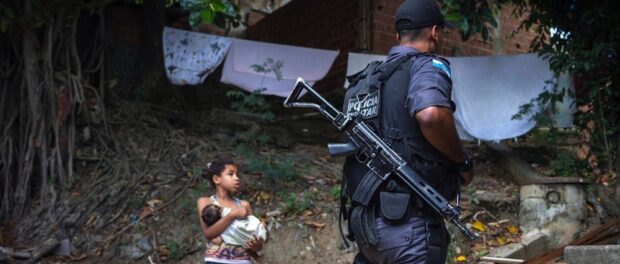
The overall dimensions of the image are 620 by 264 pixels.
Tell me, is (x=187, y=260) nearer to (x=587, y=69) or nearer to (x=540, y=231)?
(x=540, y=231)

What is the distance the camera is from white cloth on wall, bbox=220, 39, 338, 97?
305 inches

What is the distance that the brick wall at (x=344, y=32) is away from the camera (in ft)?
27.8

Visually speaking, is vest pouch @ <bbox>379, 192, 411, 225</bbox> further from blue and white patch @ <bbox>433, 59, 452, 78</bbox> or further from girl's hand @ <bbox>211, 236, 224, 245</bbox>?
girl's hand @ <bbox>211, 236, 224, 245</bbox>

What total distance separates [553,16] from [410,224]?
4570 millimetres

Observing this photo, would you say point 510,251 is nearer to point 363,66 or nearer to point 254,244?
point 254,244

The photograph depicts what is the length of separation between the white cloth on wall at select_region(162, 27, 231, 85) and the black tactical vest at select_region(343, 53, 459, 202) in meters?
5.23

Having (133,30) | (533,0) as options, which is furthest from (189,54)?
(533,0)

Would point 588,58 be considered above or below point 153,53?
below

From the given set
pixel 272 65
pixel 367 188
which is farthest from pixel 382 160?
pixel 272 65

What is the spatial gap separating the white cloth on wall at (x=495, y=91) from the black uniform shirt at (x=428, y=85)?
443 centimetres

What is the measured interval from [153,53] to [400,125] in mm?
6246

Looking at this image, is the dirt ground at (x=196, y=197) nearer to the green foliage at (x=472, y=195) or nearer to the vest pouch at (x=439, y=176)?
the green foliage at (x=472, y=195)

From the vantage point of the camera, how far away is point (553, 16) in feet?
21.0

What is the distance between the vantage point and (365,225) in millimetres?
2629
